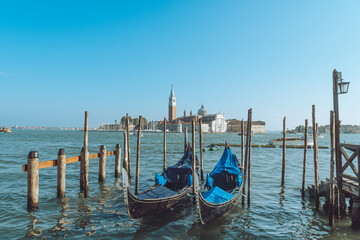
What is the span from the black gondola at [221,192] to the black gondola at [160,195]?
75 centimetres

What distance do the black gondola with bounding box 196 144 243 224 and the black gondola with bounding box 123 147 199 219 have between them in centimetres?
75

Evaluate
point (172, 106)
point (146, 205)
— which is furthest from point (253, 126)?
point (146, 205)

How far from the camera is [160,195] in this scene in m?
6.73

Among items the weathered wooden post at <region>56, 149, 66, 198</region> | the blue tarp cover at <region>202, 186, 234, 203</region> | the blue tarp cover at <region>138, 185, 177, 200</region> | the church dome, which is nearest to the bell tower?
the church dome

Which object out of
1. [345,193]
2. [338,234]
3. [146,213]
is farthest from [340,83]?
[146,213]

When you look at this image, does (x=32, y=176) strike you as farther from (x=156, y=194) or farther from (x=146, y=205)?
(x=156, y=194)

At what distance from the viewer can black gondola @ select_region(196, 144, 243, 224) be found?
5890mm

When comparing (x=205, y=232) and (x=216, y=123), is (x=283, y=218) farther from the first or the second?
(x=216, y=123)

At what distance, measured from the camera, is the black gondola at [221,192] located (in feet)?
19.3

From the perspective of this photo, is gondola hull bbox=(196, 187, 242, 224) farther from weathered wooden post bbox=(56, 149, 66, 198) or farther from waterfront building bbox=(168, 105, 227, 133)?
waterfront building bbox=(168, 105, 227, 133)

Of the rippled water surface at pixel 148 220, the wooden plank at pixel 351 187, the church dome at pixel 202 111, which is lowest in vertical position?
the rippled water surface at pixel 148 220

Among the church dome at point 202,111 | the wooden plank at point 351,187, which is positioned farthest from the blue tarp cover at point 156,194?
the church dome at point 202,111

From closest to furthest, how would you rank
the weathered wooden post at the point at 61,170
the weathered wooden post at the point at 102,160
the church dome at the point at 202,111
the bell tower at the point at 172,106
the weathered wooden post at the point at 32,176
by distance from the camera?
the weathered wooden post at the point at 32,176
the weathered wooden post at the point at 61,170
the weathered wooden post at the point at 102,160
the bell tower at the point at 172,106
the church dome at the point at 202,111

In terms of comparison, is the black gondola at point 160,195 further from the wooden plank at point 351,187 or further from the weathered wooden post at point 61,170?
the wooden plank at point 351,187
